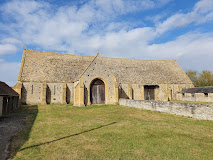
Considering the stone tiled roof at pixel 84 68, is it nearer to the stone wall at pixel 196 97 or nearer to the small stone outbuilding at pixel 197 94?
the small stone outbuilding at pixel 197 94

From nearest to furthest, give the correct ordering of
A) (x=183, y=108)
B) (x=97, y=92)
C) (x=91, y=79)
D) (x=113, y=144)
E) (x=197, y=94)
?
(x=113, y=144) < (x=183, y=108) < (x=91, y=79) < (x=97, y=92) < (x=197, y=94)

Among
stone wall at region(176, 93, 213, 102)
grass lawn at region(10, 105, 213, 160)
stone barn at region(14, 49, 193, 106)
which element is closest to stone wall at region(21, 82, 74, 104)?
stone barn at region(14, 49, 193, 106)

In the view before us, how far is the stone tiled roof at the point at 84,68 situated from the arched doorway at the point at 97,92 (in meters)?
3.59

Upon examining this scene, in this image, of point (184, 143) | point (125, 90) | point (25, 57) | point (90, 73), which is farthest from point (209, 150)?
point (25, 57)

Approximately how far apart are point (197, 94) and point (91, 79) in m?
23.7

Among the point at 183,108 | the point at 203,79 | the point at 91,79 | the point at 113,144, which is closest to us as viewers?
the point at 113,144

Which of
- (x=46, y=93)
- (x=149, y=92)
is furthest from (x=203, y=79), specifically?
(x=46, y=93)

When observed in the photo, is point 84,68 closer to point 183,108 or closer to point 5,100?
point 5,100

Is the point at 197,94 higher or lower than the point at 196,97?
higher

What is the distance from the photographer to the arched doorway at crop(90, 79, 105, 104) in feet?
79.8

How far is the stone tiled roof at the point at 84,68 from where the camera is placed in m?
27.5

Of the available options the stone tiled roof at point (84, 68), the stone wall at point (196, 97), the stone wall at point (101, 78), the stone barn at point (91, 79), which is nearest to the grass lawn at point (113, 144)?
the stone barn at point (91, 79)

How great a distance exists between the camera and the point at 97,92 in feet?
80.7

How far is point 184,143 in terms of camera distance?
6.88 m
